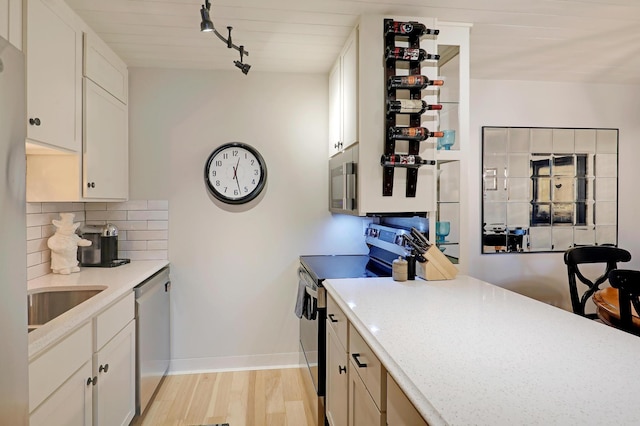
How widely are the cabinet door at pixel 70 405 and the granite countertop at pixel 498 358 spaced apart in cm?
112

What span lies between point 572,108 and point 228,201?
9.86 feet

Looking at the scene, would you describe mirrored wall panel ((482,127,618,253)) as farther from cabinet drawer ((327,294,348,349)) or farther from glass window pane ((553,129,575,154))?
cabinet drawer ((327,294,348,349))

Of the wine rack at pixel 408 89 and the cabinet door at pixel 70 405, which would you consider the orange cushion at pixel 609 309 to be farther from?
the cabinet door at pixel 70 405

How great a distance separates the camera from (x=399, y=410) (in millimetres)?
1060

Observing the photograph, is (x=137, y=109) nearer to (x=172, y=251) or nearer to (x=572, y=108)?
(x=172, y=251)

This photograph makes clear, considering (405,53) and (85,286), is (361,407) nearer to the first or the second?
(85,286)

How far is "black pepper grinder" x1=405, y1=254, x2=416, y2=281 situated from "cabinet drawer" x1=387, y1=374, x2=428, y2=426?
1.00 metres

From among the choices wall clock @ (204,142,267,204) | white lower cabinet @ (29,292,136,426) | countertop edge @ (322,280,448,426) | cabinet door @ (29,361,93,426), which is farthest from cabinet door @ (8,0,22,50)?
countertop edge @ (322,280,448,426)

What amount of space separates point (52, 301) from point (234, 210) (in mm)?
1356

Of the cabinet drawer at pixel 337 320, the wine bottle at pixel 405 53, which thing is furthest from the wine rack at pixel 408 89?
the cabinet drawer at pixel 337 320

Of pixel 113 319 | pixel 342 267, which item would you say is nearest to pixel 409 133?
pixel 342 267

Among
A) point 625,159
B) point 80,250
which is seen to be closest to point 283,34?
point 80,250

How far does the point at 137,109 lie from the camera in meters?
2.97

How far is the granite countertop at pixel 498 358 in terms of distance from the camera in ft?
2.73
